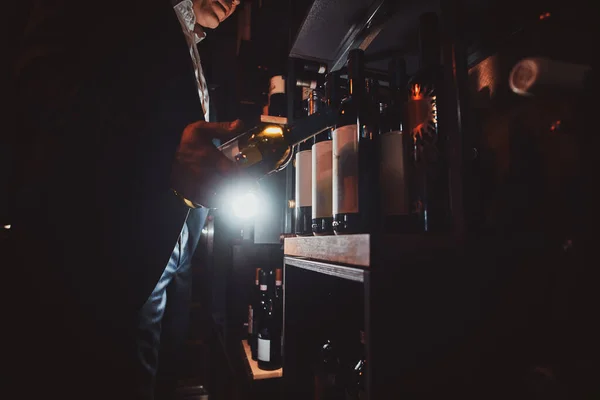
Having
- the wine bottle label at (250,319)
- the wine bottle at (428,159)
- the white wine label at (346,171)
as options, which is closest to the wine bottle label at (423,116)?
the wine bottle at (428,159)

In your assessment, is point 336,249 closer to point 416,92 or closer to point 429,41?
point 416,92

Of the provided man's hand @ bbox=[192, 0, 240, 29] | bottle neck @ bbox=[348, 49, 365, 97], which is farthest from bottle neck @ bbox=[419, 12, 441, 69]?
man's hand @ bbox=[192, 0, 240, 29]

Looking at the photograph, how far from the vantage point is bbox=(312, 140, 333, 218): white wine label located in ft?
2.17

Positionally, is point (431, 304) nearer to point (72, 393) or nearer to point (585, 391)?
point (585, 391)

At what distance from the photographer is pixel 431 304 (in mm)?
424

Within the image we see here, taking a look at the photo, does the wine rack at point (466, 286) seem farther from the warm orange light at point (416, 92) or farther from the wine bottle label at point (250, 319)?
the wine bottle label at point (250, 319)

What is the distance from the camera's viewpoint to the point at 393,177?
55 cm

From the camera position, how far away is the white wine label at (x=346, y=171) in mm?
555

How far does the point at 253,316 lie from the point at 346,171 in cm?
119

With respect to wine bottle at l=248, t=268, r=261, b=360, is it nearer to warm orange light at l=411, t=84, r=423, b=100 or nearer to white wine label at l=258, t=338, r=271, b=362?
white wine label at l=258, t=338, r=271, b=362

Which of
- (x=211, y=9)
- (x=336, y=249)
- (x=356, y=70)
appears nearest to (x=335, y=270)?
(x=336, y=249)

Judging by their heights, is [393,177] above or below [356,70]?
below

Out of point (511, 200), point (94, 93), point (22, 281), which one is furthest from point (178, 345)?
point (511, 200)

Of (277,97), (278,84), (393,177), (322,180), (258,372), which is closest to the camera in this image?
(393,177)
